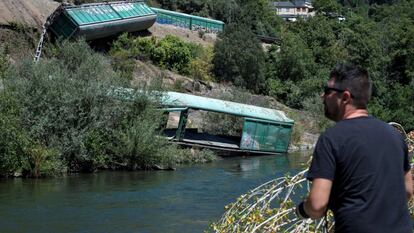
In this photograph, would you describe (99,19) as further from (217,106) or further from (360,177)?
(360,177)

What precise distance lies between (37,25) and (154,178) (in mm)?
26697

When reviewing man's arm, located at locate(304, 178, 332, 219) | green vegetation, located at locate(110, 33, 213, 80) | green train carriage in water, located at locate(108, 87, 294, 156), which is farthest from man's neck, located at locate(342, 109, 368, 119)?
green vegetation, located at locate(110, 33, 213, 80)

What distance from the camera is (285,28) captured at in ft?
289

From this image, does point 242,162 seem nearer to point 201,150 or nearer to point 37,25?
point 201,150

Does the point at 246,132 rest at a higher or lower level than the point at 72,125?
lower

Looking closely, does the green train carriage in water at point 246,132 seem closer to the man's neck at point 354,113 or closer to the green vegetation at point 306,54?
the green vegetation at point 306,54

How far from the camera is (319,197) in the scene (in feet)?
13.5

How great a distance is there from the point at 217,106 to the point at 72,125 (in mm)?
12911

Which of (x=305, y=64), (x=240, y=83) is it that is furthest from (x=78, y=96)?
(x=305, y=64)

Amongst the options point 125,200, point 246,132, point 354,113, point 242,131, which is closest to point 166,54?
point 242,131

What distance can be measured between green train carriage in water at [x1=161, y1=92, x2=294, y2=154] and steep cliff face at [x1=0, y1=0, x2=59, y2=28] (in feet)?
53.9

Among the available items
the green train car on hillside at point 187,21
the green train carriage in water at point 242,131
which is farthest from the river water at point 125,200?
the green train car on hillside at point 187,21

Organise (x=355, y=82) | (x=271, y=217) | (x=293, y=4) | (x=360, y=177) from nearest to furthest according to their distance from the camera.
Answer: (x=360, y=177) → (x=355, y=82) → (x=271, y=217) → (x=293, y=4)

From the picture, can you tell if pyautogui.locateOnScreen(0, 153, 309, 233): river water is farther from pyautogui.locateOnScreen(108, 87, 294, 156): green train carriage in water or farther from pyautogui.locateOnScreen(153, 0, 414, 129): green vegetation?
pyautogui.locateOnScreen(153, 0, 414, 129): green vegetation
